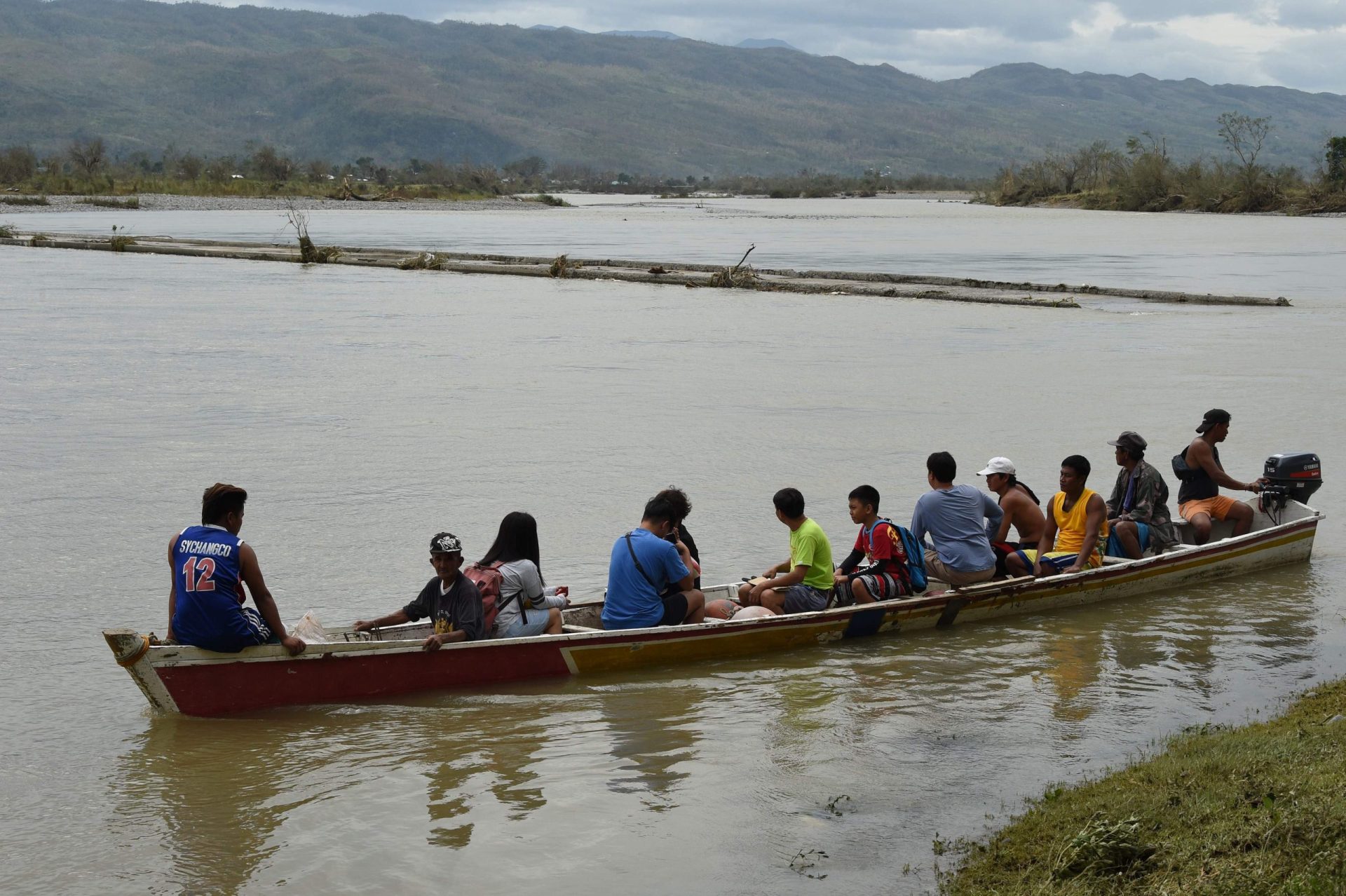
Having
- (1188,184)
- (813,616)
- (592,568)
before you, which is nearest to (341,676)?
(813,616)

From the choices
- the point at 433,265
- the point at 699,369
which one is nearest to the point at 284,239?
the point at 433,265

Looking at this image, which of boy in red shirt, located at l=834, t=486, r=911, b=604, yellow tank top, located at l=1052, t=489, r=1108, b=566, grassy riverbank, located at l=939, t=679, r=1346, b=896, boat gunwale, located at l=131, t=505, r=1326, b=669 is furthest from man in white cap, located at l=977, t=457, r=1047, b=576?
grassy riverbank, located at l=939, t=679, r=1346, b=896

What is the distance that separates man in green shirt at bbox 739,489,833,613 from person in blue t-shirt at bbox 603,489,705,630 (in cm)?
63

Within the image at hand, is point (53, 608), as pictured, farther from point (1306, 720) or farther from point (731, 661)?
point (1306, 720)

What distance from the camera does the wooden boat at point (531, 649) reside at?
7.87 metres

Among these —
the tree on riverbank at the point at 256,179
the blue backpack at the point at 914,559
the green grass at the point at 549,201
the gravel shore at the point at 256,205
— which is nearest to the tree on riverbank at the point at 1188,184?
the green grass at the point at 549,201

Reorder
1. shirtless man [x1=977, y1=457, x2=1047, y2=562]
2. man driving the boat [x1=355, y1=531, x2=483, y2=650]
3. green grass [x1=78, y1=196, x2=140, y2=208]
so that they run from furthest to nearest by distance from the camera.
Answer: green grass [x1=78, y1=196, x2=140, y2=208] < shirtless man [x1=977, y1=457, x2=1047, y2=562] < man driving the boat [x1=355, y1=531, x2=483, y2=650]

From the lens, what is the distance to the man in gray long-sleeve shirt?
32.2 feet

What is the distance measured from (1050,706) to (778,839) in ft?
8.32

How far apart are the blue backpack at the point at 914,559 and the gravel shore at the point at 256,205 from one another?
244ft

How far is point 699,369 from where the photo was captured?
23.2 metres

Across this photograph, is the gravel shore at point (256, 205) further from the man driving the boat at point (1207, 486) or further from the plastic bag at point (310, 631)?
the plastic bag at point (310, 631)

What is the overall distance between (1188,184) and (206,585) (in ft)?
310

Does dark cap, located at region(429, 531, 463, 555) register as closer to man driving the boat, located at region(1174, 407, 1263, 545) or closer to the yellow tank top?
the yellow tank top
